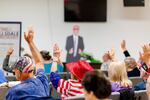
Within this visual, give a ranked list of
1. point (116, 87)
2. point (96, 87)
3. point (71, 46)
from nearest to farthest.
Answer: point (96, 87) < point (116, 87) < point (71, 46)

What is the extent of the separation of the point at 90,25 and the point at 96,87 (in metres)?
7.83

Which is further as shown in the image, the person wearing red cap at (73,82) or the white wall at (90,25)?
the white wall at (90,25)

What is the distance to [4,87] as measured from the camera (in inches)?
180

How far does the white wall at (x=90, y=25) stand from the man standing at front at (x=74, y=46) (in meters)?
0.12

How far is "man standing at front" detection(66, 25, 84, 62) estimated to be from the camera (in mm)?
10070

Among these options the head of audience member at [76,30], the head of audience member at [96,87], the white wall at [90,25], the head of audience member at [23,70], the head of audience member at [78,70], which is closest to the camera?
the head of audience member at [96,87]

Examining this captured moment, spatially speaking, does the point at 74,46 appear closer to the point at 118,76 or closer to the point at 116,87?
the point at 118,76

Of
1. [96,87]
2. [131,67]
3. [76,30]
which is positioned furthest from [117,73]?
[76,30]

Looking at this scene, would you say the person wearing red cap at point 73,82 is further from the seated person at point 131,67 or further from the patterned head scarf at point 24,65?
the seated person at point 131,67

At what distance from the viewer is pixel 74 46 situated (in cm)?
1010

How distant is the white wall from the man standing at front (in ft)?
0.41

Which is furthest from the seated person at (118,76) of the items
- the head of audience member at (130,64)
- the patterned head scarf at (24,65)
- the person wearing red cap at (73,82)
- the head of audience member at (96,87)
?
the head of audience member at (96,87)

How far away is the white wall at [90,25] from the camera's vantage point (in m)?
10.0

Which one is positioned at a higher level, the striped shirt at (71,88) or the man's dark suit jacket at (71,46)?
the man's dark suit jacket at (71,46)
